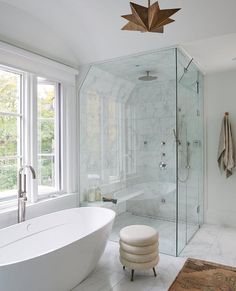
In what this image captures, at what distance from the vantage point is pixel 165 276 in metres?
2.61

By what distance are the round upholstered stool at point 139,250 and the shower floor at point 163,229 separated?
26.9 inches

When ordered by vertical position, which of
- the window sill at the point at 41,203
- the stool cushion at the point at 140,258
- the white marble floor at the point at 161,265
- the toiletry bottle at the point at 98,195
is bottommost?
the white marble floor at the point at 161,265

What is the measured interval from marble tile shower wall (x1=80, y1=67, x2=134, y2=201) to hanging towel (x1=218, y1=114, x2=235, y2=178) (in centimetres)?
159

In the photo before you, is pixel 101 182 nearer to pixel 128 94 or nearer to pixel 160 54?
pixel 128 94

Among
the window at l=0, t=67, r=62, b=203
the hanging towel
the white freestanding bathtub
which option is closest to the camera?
the white freestanding bathtub

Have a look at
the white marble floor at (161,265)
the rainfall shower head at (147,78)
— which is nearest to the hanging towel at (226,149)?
the white marble floor at (161,265)

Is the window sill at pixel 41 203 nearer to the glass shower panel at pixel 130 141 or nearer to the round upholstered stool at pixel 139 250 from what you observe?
the glass shower panel at pixel 130 141

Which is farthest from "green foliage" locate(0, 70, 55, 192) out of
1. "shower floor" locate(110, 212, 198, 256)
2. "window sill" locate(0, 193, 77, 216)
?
"shower floor" locate(110, 212, 198, 256)

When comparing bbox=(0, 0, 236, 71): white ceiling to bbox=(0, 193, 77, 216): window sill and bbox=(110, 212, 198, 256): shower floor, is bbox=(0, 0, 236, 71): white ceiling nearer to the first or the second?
bbox=(0, 193, 77, 216): window sill

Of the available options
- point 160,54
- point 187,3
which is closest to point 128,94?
point 160,54

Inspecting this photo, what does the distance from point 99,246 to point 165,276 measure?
763mm

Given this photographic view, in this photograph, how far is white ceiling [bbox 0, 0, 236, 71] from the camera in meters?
2.61

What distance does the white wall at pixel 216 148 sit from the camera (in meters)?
4.10

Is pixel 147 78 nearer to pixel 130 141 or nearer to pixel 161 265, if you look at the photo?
pixel 130 141
